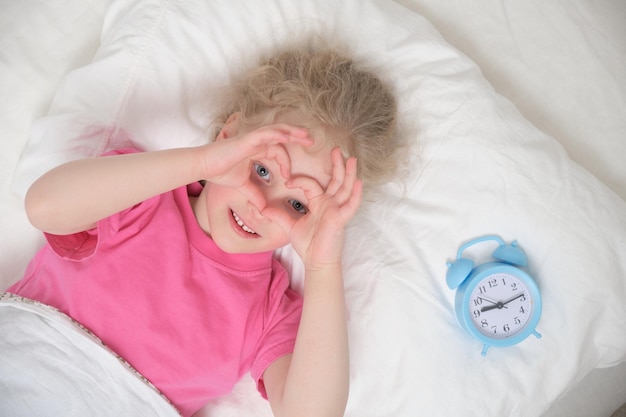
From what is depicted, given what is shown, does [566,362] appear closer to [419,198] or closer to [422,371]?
[422,371]

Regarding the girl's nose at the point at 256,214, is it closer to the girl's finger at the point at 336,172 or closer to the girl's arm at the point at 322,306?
the girl's arm at the point at 322,306

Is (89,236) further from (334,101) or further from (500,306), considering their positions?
(500,306)

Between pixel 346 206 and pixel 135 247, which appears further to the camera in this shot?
pixel 135 247

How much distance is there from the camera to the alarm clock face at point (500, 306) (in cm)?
105

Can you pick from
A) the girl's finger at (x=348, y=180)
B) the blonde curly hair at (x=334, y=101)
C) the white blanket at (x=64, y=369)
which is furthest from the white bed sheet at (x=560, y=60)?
the white blanket at (x=64, y=369)

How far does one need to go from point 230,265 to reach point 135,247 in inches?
7.6

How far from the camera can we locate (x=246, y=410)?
3.95 ft

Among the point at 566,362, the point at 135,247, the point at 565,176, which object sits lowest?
the point at 135,247

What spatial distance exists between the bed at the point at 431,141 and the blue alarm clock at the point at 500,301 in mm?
44

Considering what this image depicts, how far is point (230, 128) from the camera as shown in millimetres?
1107

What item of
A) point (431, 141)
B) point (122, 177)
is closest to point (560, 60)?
point (431, 141)

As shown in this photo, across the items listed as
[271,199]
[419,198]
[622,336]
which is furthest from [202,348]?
[622,336]

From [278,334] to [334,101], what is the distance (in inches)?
19.0

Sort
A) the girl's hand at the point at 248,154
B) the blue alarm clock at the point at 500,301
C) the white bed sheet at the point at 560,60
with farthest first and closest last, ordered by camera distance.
Result: the white bed sheet at the point at 560,60 < the blue alarm clock at the point at 500,301 < the girl's hand at the point at 248,154
